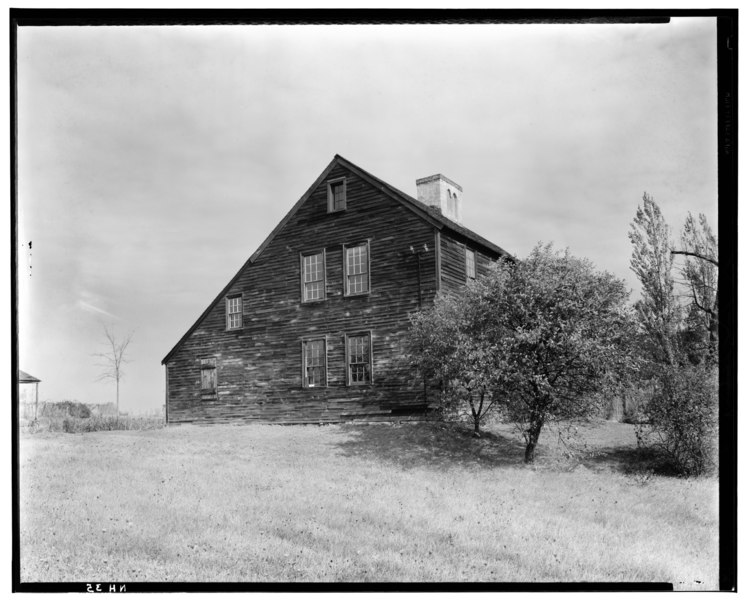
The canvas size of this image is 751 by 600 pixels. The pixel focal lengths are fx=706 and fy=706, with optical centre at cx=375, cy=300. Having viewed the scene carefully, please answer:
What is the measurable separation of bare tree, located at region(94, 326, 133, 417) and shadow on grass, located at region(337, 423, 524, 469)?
586 cm

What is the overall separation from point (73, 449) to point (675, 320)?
858 cm

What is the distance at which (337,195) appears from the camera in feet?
60.1

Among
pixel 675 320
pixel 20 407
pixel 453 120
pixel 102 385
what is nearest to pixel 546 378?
pixel 675 320

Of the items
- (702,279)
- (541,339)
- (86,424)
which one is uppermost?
(702,279)

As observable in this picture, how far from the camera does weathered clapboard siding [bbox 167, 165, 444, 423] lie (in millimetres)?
17438

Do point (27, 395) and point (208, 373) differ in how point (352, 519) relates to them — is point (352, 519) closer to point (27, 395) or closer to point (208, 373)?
point (27, 395)

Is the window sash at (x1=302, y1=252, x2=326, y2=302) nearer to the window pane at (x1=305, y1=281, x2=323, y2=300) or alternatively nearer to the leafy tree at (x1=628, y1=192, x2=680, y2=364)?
the window pane at (x1=305, y1=281, x2=323, y2=300)

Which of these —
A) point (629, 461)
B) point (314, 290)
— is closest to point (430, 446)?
point (629, 461)

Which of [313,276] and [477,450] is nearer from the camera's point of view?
[477,450]

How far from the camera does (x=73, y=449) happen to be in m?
10.3

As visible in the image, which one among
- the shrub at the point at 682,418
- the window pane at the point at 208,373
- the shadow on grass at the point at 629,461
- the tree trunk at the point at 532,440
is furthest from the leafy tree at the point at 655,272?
the window pane at the point at 208,373

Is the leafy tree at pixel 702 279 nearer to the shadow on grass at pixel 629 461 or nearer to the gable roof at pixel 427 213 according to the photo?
the shadow on grass at pixel 629 461

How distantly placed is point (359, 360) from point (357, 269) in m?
2.34

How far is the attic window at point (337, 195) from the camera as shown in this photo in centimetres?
1809
